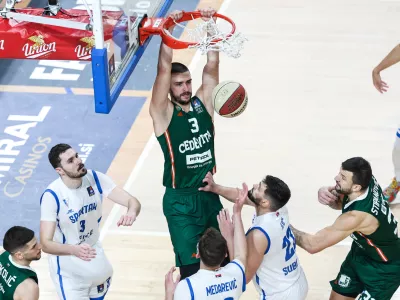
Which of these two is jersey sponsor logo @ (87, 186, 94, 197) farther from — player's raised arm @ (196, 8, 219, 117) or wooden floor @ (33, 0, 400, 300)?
wooden floor @ (33, 0, 400, 300)

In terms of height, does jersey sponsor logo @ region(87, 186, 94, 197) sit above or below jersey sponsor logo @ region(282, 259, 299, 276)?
above

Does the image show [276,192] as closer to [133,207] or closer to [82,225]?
[133,207]

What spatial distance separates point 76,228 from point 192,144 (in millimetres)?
1205

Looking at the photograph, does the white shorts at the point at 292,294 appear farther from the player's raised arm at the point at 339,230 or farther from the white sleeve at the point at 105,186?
the white sleeve at the point at 105,186

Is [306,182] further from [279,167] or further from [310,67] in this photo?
[310,67]

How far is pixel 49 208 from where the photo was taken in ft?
23.8

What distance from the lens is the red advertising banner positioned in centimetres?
881

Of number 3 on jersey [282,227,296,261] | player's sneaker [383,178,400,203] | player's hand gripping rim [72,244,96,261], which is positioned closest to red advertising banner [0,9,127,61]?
player's hand gripping rim [72,244,96,261]

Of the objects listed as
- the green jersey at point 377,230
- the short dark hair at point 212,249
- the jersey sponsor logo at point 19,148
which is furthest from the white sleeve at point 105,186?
the jersey sponsor logo at point 19,148

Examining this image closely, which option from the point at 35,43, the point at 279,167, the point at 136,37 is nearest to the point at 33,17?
the point at 35,43

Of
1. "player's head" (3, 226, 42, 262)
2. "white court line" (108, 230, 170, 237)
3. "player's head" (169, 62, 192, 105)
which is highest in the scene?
"player's head" (169, 62, 192, 105)

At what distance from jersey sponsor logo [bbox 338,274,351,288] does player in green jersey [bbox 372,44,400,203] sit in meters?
2.24

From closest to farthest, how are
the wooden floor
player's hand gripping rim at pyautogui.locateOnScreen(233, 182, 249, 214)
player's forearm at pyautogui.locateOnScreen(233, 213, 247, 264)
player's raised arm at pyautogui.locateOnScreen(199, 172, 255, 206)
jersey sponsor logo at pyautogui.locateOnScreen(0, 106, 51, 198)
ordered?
player's forearm at pyautogui.locateOnScreen(233, 213, 247, 264), player's hand gripping rim at pyautogui.locateOnScreen(233, 182, 249, 214), player's raised arm at pyautogui.locateOnScreen(199, 172, 255, 206), the wooden floor, jersey sponsor logo at pyautogui.locateOnScreen(0, 106, 51, 198)

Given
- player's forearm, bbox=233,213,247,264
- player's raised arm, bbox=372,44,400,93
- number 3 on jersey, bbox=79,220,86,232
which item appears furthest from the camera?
player's raised arm, bbox=372,44,400,93
